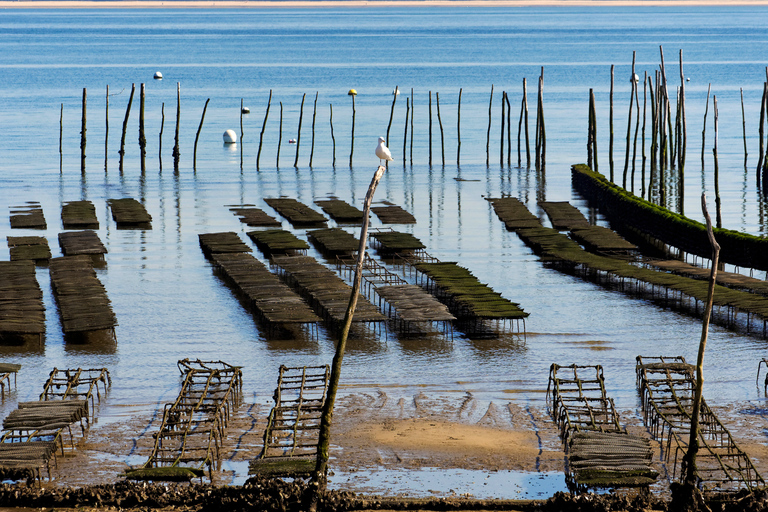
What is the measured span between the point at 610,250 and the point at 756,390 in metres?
16.8

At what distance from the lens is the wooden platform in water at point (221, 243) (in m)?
43.4

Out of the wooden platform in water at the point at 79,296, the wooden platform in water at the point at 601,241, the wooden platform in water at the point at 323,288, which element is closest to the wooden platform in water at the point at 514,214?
the wooden platform in water at the point at 601,241

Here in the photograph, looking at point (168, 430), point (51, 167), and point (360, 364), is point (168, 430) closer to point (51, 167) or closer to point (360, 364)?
point (360, 364)

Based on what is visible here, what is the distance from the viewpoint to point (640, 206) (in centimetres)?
4934

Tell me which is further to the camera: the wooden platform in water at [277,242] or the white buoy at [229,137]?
the white buoy at [229,137]

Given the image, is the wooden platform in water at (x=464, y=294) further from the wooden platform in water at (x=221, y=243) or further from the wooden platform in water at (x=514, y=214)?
the wooden platform in water at (x=514, y=214)

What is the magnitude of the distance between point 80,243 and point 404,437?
25.7 m

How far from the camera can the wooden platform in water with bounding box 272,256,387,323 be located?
32.1 m

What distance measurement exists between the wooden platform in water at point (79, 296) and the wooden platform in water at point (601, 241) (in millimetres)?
20818

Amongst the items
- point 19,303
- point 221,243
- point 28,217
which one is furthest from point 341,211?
point 19,303

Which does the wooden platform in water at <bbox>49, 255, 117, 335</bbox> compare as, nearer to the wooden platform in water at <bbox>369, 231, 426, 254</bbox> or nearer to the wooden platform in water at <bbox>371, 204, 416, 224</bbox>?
the wooden platform in water at <bbox>369, 231, 426, 254</bbox>

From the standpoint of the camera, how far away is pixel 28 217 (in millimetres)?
52125

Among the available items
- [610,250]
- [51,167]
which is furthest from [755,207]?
[51,167]

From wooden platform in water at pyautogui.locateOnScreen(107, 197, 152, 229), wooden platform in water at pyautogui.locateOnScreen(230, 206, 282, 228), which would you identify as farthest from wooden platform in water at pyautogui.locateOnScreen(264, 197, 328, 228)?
wooden platform in water at pyautogui.locateOnScreen(107, 197, 152, 229)
